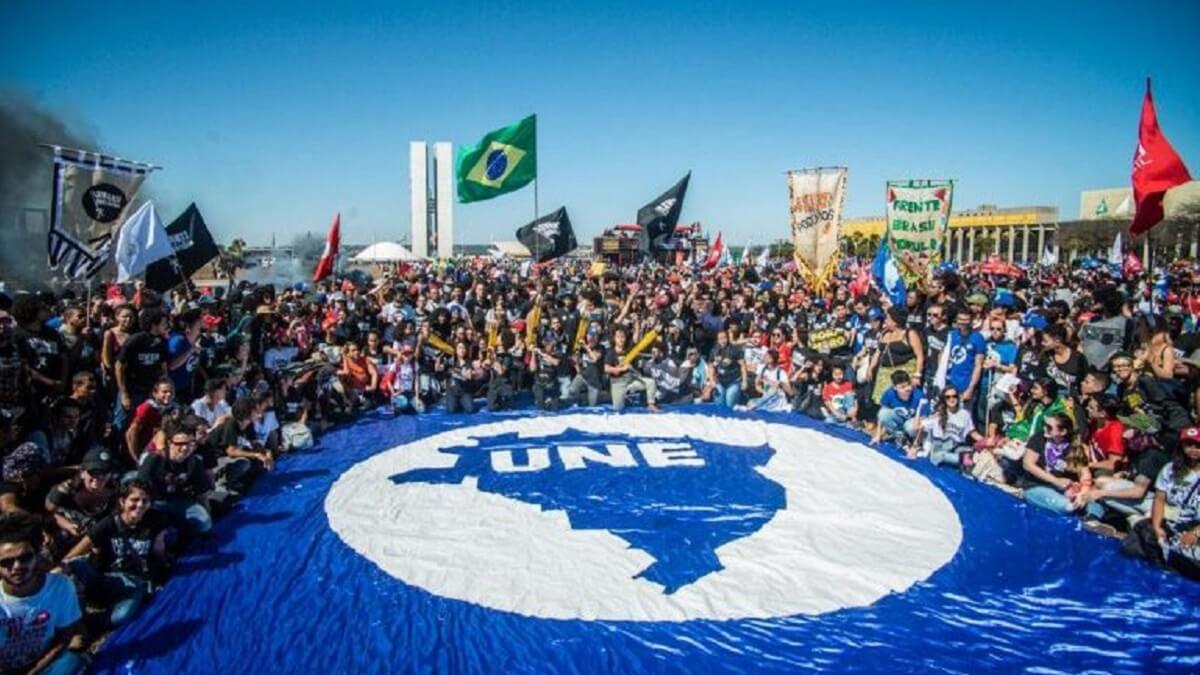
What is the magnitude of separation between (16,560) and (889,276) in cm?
1210

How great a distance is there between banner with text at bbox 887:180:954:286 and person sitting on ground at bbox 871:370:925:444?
4.50 meters

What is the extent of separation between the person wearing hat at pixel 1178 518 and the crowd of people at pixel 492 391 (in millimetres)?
16

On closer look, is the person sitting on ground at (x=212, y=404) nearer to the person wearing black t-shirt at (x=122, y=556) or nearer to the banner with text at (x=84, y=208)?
the banner with text at (x=84, y=208)

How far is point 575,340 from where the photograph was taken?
12008 mm

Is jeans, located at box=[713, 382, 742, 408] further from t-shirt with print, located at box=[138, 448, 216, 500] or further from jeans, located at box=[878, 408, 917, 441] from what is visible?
t-shirt with print, located at box=[138, 448, 216, 500]

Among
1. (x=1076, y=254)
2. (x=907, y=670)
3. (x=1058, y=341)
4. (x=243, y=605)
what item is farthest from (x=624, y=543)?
(x=1076, y=254)

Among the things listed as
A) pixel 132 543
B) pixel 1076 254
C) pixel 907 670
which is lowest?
pixel 907 670

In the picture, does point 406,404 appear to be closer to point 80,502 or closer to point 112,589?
point 80,502

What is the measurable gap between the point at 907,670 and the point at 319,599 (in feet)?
12.8

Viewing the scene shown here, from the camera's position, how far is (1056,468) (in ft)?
22.0

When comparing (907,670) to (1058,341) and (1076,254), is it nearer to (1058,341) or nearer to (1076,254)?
(1058,341)

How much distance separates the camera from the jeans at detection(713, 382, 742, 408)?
36.2ft

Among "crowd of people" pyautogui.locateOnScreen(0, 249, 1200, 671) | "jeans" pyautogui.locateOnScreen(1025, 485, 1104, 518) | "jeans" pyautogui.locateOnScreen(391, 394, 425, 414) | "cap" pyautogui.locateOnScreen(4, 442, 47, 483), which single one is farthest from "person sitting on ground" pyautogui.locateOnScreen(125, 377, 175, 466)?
"jeans" pyautogui.locateOnScreen(1025, 485, 1104, 518)

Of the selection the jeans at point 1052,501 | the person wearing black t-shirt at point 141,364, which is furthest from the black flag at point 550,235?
the jeans at point 1052,501
